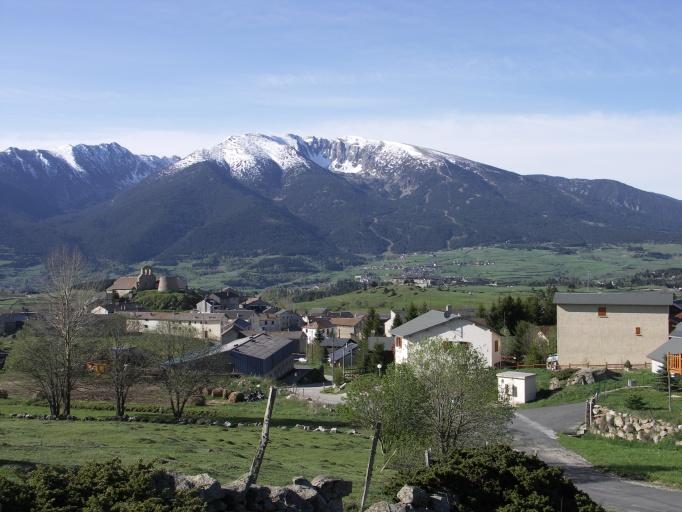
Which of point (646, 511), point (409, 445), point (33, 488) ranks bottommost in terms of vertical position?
point (646, 511)

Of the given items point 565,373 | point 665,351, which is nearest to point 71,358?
point 565,373

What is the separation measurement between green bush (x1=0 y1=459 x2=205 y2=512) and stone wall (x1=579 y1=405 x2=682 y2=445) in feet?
90.2

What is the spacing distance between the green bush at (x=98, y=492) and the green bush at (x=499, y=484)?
6.13 m

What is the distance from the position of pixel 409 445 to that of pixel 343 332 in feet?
305

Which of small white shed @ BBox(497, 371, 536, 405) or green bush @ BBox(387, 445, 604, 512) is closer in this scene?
green bush @ BBox(387, 445, 604, 512)

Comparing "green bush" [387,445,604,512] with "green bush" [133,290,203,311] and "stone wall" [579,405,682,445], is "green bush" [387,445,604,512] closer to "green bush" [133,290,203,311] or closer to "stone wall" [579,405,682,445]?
"stone wall" [579,405,682,445]

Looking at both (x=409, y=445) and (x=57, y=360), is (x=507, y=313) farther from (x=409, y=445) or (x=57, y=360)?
(x=409, y=445)

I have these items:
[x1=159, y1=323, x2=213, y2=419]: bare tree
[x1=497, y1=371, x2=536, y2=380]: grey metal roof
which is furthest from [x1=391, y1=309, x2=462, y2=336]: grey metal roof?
[x1=159, y1=323, x2=213, y2=419]: bare tree

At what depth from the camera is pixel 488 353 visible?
63656mm

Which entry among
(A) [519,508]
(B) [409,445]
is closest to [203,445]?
(B) [409,445]

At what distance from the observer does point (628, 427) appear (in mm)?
35469

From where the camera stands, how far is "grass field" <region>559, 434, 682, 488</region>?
28078mm

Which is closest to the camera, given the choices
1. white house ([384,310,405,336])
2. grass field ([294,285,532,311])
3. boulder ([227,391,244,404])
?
boulder ([227,391,244,404])

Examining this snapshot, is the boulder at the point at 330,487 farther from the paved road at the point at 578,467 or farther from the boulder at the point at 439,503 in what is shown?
the paved road at the point at 578,467
